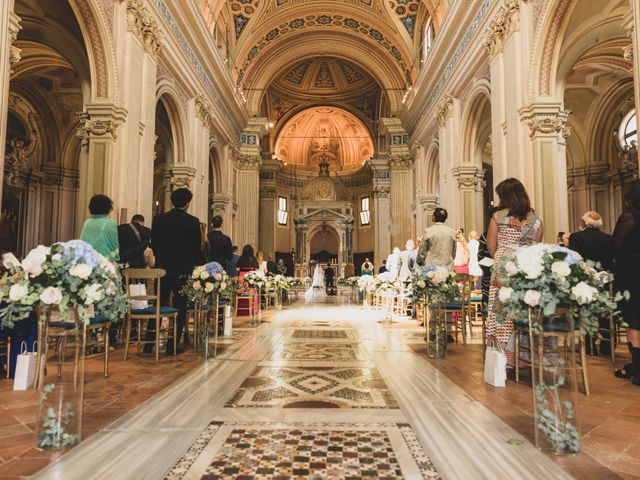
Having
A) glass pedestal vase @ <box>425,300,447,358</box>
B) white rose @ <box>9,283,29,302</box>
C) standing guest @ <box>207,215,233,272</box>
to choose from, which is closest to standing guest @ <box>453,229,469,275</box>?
glass pedestal vase @ <box>425,300,447,358</box>

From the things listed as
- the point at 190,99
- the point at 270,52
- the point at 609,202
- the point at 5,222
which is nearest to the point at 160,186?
the point at 270,52

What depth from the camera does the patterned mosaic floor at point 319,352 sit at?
4.66m

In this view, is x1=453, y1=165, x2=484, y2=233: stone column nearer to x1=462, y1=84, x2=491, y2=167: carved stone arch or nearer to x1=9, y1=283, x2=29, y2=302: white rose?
x1=462, y1=84, x2=491, y2=167: carved stone arch

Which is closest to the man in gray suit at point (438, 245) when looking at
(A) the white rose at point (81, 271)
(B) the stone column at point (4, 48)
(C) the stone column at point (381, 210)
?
(A) the white rose at point (81, 271)

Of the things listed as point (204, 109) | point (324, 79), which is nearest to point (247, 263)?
point (204, 109)

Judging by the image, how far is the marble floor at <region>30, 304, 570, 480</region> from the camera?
1954 mm

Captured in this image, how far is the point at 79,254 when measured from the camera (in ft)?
7.57

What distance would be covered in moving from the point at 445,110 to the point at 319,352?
9.32 m

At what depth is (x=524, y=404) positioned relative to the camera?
2977 mm

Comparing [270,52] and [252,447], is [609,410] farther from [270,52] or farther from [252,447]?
[270,52]

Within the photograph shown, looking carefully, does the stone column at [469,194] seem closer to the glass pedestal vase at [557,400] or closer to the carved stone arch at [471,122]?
the carved stone arch at [471,122]

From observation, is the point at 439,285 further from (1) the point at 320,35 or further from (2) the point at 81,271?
(1) the point at 320,35

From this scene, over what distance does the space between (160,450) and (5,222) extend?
42.9ft

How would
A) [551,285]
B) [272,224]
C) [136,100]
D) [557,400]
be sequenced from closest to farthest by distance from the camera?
[557,400]
[551,285]
[136,100]
[272,224]
